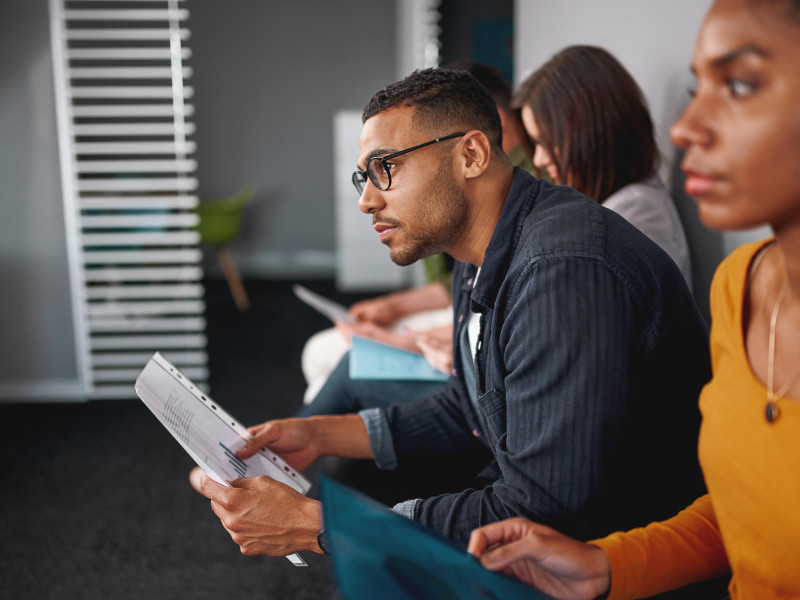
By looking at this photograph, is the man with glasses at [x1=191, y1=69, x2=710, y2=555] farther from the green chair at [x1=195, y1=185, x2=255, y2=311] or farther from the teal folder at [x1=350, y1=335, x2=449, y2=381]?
the green chair at [x1=195, y1=185, x2=255, y2=311]

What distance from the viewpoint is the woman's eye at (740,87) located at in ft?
2.26

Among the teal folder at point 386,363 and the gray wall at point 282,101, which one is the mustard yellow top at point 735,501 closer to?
the teal folder at point 386,363

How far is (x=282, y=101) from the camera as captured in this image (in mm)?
7246

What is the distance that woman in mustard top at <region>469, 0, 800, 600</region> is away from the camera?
0.68 meters

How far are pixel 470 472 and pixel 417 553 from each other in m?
0.90

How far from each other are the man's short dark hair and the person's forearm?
0.66m

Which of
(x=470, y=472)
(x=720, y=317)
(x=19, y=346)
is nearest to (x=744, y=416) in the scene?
(x=720, y=317)

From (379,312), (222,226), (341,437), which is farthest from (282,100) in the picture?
(341,437)

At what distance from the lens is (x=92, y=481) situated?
3.04m

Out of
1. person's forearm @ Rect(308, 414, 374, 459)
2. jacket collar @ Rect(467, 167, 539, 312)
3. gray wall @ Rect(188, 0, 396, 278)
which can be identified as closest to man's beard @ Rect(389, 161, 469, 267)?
jacket collar @ Rect(467, 167, 539, 312)

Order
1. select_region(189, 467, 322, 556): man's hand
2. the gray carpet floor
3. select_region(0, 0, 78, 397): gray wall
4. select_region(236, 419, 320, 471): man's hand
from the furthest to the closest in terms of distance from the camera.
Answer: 1. select_region(0, 0, 78, 397): gray wall
2. the gray carpet floor
3. select_region(236, 419, 320, 471): man's hand
4. select_region(189, 467, 322, 556): man's hand

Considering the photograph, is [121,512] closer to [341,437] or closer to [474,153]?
[341,437]

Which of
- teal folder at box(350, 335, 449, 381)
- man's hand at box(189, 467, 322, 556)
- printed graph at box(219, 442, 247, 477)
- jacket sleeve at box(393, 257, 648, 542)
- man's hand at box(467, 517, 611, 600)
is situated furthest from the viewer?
teal folder at box(350, 335, 449, 381)

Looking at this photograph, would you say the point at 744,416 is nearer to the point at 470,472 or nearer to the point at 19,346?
the point at 470,472
